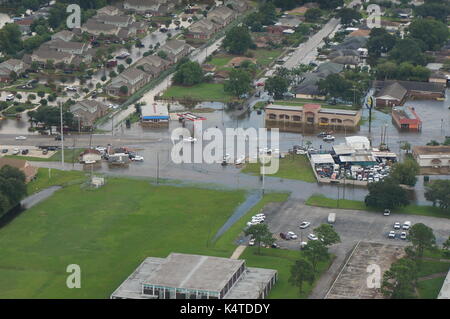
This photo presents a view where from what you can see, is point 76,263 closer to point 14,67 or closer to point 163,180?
point 163,180

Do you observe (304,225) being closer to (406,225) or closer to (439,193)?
(406,225)

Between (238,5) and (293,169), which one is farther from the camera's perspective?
(238,5)

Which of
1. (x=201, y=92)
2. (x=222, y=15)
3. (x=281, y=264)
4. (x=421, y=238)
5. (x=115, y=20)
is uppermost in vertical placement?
(x=115, y=20)

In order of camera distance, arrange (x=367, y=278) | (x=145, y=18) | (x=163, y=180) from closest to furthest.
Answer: (x=367, y=278)
(x=163, y=180)
(x=145, y=18)

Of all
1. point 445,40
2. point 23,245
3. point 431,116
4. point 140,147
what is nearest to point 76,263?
point 23,245

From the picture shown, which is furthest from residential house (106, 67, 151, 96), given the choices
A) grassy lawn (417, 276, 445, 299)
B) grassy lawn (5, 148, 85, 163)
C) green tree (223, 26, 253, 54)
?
grassy lawn (417, 276, 445, 299)

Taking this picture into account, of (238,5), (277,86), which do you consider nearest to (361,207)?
(277,86)
